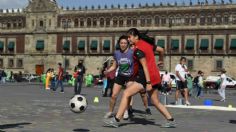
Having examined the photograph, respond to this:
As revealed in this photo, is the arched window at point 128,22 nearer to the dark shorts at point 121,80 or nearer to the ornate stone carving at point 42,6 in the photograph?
the ornate stone carving at point 42,6

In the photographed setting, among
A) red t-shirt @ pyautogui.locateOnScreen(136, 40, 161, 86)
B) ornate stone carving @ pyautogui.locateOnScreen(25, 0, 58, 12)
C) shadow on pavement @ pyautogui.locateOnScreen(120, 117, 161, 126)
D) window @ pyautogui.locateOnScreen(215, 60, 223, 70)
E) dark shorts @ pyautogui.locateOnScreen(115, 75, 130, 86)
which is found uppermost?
ornate stone carving @ pyautogui.locateOnScreen(25, 0, 58, 12)

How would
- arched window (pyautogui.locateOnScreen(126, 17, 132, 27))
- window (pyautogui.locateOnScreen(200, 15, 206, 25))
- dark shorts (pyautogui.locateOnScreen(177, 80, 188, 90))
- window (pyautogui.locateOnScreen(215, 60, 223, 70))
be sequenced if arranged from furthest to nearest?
arched window (pyautogui.locateOnScreen(126, 17, 132, 27)) → window (pyautogui.locateOnScreen(200, 15, 206, 25)) → window (pyautogui.locateOnScreen(215, 60, 223, 70)) → dark shorts (pyautogui.locateOnScreen(177, 80, 188, 90))

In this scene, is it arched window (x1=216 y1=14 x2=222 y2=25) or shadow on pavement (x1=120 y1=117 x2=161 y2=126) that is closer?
shadow on pavement (x1=120 y1=117 x2=161 y2=126)

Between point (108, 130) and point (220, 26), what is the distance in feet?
194

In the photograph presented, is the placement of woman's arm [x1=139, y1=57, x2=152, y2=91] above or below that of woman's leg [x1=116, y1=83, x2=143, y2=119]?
above

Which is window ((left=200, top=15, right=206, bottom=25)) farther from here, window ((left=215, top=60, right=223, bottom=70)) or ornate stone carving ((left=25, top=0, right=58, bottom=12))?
ornate stone carving ((left=25, top=0, right=58, bottom=12))

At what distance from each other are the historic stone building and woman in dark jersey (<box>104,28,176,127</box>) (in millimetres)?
56421

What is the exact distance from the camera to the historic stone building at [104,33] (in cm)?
6656

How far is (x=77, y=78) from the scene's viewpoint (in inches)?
906

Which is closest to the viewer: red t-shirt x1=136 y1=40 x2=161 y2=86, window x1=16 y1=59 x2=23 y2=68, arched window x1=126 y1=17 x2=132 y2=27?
red t-shirt x1=136 y1=40 x2=161 y2=86

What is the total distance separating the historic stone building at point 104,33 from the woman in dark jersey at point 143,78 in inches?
2221

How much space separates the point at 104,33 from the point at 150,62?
2521 inches

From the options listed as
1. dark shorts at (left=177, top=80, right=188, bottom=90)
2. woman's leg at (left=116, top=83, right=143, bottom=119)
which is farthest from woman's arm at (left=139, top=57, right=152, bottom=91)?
dark shorts at (left=177, top=80, right=188, bottom=90)

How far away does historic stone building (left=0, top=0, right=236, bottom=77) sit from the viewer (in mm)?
66562
